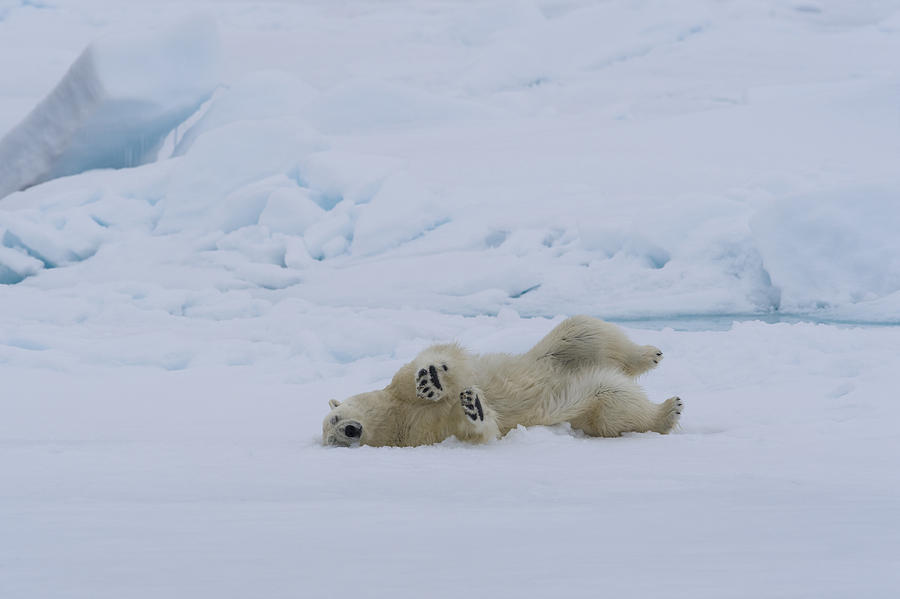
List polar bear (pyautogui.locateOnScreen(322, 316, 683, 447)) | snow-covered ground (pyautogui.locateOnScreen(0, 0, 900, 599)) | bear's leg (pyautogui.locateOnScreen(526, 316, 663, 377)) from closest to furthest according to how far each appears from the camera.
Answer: snow-covered ground (pyautogui.locateOnScreen(0, 0, 900, 599))
polar bear (pyautogui.locateOnScreen(322, 316, 683, 447))
bear's leg (pyautogui.locateOnScreen(526, 316, 663, 377))

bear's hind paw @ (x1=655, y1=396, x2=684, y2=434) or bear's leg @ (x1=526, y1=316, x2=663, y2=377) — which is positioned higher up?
bear's leg @ (x1=526, y1=316, x2=663, y2=377)

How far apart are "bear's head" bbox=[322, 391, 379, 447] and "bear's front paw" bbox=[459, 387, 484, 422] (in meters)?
0.34

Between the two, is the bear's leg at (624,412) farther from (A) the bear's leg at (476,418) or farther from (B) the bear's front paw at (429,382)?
(B) the bear's front paw at (429,382)

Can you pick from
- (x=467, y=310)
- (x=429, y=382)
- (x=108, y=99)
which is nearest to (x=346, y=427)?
(x=429, y=382)

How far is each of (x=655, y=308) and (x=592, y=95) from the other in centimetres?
743

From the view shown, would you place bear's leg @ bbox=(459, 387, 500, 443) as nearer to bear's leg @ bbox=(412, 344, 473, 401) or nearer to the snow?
bear's leg @ bbox=(412, 344, 473, 401)

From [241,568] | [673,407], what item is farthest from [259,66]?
[241,568]

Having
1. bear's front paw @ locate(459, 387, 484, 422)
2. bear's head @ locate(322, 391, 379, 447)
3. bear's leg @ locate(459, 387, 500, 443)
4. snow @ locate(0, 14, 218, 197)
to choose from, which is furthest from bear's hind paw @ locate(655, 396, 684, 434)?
snow @ locate(0, 14, 218, 197)

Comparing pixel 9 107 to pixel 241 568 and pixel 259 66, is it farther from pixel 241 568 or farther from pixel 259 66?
pixel 241 568

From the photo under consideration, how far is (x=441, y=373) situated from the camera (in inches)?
93.3

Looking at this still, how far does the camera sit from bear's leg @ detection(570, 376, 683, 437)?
2.61 metres

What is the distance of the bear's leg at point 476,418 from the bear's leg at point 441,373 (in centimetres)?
5

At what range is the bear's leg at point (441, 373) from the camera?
235 cm

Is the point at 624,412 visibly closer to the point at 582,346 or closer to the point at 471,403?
the point at 582,346
